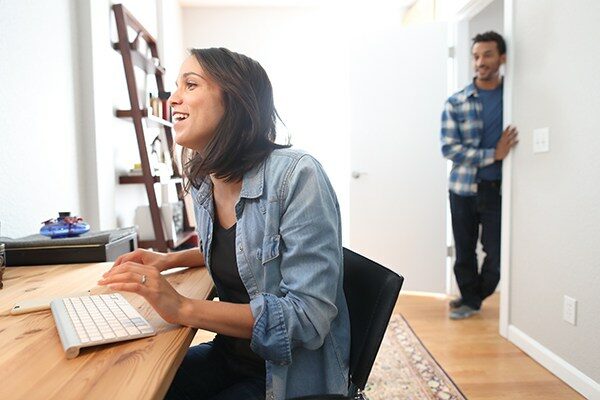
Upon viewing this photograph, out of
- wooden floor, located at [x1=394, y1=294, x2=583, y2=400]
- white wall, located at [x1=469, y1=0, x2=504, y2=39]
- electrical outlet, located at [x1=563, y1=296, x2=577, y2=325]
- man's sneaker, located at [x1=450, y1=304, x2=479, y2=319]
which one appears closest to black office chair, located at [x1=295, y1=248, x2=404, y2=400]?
wooden floor, located at [x1=394, y1=294, x2=583, y2=400]

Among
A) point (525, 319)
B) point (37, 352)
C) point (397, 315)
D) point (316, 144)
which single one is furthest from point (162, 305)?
point (316, 144)

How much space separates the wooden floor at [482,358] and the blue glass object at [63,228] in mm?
1135

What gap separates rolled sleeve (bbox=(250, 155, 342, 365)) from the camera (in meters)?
0.80

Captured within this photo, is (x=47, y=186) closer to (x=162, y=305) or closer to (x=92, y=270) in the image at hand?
(x=92, y=270)

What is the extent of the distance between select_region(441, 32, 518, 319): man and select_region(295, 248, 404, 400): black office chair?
188cm

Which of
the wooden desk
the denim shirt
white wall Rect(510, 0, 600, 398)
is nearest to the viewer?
the wooden desk

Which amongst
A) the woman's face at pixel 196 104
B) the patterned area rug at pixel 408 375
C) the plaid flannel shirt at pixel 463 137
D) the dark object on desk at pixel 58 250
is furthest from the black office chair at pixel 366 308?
the plaid flannel shirt at pixel 463 137

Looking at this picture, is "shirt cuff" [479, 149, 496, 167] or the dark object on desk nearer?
the dark object on desk

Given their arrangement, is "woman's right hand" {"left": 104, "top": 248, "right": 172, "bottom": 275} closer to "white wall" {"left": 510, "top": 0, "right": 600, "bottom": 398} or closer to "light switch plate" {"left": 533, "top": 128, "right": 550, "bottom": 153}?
"white wall" {"left": 510, "top": 0, "right": 600, "bottom": 398}

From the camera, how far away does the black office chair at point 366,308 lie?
831 millimetres

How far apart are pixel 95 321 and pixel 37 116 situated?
4.26 feet

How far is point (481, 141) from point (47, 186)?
7.68 feet

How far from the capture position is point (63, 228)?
1498 mm

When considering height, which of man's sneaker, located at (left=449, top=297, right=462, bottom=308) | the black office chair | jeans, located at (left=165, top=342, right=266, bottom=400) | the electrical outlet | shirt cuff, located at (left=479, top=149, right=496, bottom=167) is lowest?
man's sneaker, located at (left=449, top=297, right=462, bottom=308)
